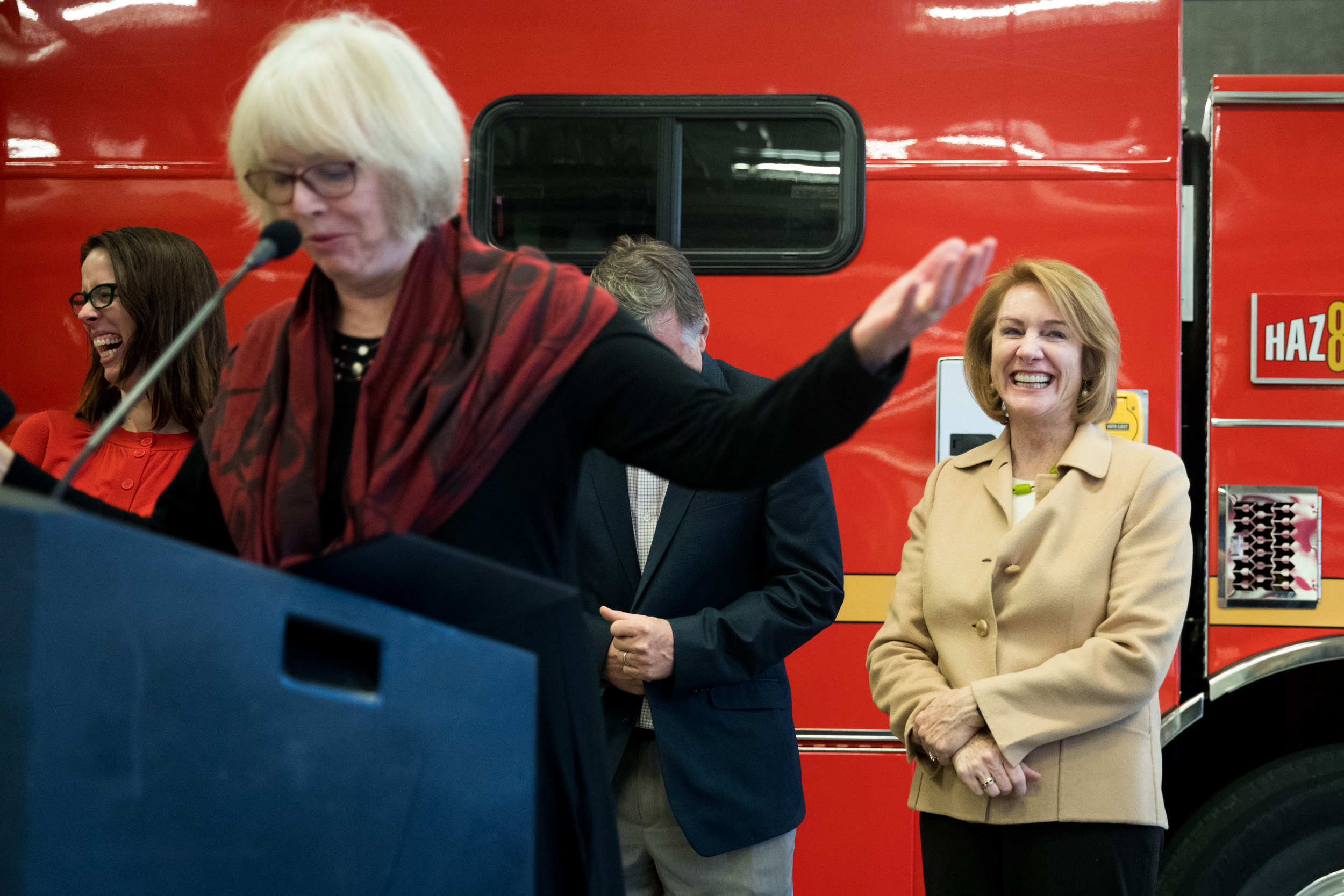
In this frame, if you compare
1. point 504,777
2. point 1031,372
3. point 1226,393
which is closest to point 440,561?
point 504,777

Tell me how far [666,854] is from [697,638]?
46cm

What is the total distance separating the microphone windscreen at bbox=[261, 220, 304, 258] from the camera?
124 centimetres

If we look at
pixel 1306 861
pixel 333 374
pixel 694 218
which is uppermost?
pixel 694 218

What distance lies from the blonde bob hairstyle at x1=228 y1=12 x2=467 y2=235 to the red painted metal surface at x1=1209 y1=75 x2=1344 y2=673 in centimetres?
249

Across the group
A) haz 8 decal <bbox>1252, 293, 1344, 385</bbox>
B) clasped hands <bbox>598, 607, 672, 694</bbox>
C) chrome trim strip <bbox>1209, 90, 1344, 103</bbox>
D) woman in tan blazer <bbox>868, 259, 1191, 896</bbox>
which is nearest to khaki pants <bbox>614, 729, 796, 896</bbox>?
clasped hands <bbox>598, 607, 672, 694</bbox>

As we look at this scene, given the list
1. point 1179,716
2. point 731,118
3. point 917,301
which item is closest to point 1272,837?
point 1179,716

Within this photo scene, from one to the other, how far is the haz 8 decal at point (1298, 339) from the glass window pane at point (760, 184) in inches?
46.6

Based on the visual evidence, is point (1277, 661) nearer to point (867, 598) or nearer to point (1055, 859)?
point (867, 598)

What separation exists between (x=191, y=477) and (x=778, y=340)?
1.93 meters

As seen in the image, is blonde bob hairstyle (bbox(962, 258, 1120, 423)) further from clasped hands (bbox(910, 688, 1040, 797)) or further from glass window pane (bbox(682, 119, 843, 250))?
glass window pane (bbox(682, 119, 843, 250))

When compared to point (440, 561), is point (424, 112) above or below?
above

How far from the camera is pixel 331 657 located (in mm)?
987

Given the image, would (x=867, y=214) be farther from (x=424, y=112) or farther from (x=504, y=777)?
(x=504, y=777)

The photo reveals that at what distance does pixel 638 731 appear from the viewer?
2.40 m
